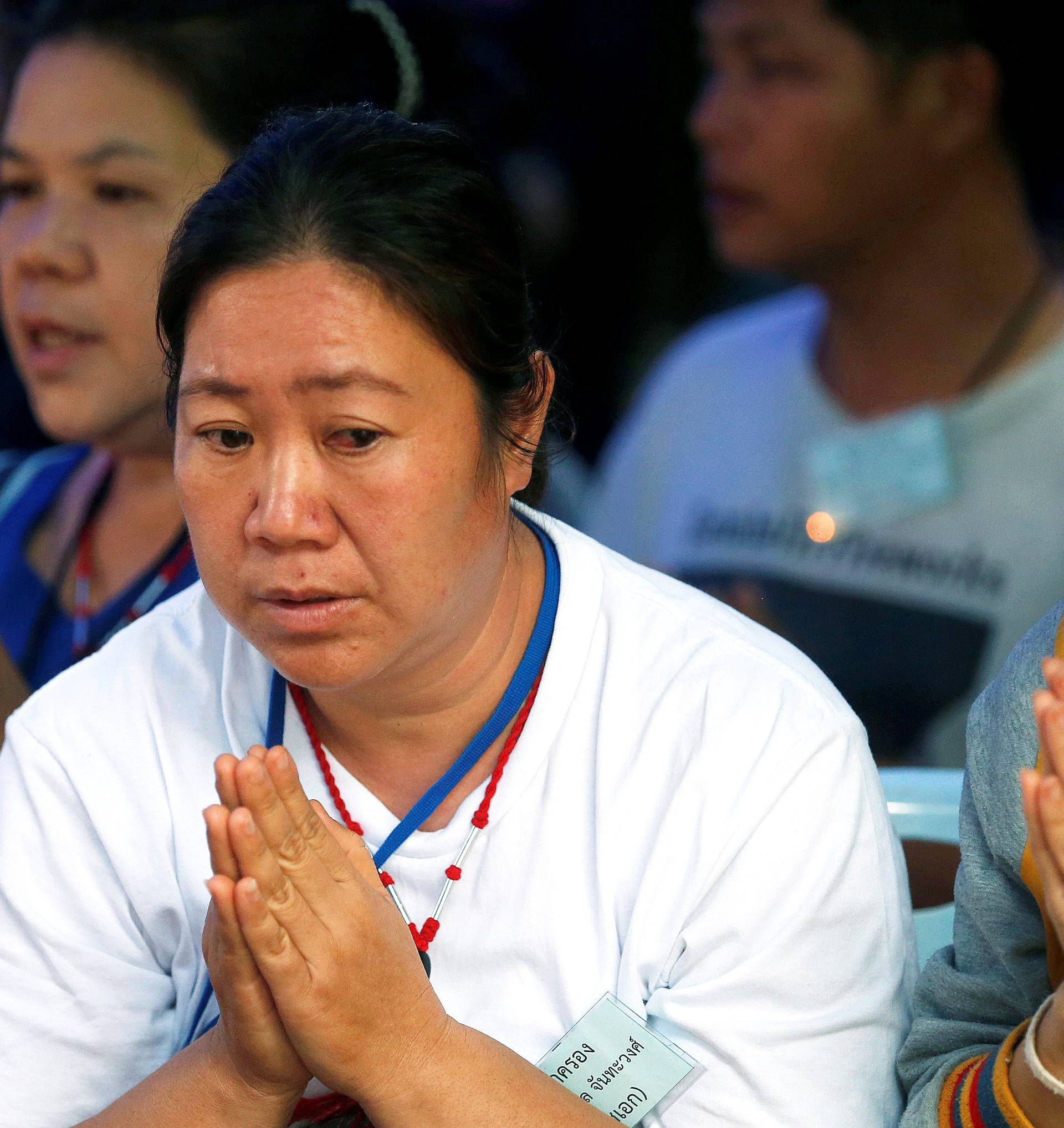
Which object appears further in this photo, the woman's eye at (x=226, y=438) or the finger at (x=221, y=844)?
the woman's eye at (x=226, y=438)

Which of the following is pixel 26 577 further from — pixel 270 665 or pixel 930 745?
pixel 930 745

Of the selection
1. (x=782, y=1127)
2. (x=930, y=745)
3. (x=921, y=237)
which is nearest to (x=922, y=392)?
(x=921, y=237)

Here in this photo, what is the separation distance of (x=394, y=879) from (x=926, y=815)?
29.7 inches

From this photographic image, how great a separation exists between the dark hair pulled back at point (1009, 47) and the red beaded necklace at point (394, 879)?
1.75 m

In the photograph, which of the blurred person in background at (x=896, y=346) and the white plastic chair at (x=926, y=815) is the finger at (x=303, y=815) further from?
the blurred person in background at (x=896, y=346)

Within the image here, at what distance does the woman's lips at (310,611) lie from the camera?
143 cm

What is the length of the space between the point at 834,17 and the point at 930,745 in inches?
55.3

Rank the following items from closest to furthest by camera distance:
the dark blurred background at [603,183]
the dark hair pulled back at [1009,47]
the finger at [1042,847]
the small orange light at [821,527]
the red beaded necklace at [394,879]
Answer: the finger at [1042,847], the red beaded necklace at [394,879], the dark hair pulled back at [1009,47], the small orange light at [821,527], the dark blurred background at [603,183]

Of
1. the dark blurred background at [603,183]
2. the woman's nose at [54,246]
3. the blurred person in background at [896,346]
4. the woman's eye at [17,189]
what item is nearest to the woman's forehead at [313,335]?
the woman's nose at [54,246]

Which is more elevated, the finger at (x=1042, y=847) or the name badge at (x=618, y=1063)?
the finger at (x=1042, y=847)

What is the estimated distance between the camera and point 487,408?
58.8 inches

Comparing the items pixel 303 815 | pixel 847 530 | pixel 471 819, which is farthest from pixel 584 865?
pixel 847 530

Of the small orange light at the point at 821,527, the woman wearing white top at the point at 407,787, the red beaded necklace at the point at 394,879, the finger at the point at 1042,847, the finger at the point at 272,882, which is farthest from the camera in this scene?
the small orange light at the point at 821,527

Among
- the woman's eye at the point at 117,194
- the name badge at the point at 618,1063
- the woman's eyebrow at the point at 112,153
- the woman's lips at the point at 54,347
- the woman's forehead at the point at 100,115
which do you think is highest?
the woman's forehead at the point at 100,115
